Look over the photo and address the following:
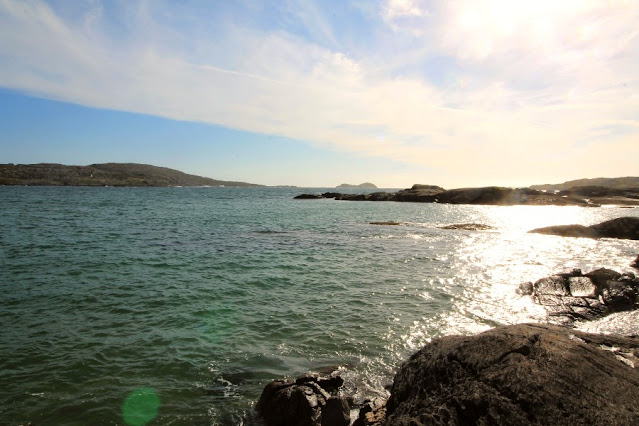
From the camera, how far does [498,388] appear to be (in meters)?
4.97

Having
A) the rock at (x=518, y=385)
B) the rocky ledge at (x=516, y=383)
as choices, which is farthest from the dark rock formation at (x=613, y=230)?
the rock at (x=518, y=385)

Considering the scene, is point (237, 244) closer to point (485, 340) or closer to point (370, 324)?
point (370, 324)

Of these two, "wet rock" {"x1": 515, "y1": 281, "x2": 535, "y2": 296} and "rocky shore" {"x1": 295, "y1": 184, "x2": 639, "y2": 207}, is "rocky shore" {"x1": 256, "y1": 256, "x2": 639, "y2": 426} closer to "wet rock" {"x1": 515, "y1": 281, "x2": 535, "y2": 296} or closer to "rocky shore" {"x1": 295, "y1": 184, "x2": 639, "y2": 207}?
"wet rock" {"x1": 515, "y1": 281, "x2": 535, "y2": 296}

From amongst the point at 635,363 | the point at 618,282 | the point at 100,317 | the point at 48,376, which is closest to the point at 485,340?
the point at 635,363

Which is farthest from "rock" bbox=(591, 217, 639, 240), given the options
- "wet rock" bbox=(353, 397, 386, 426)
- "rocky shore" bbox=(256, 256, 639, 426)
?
"wet rock" bbox=(353, 397, 386, 426)

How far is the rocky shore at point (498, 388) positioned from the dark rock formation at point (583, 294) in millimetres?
8944

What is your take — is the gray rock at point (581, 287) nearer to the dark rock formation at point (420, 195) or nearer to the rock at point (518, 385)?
the rock at point (518, 385)

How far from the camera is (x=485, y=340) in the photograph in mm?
6172

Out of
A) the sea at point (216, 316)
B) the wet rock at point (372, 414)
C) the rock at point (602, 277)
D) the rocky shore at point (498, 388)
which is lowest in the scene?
the sea at point (216, 316)

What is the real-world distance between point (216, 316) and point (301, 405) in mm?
7733

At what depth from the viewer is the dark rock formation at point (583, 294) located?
1569 centimetres

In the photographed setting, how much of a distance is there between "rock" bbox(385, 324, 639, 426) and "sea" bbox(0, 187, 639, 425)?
4060 millimetres

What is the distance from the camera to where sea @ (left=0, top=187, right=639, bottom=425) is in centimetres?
928

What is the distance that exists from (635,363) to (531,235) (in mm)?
41763
